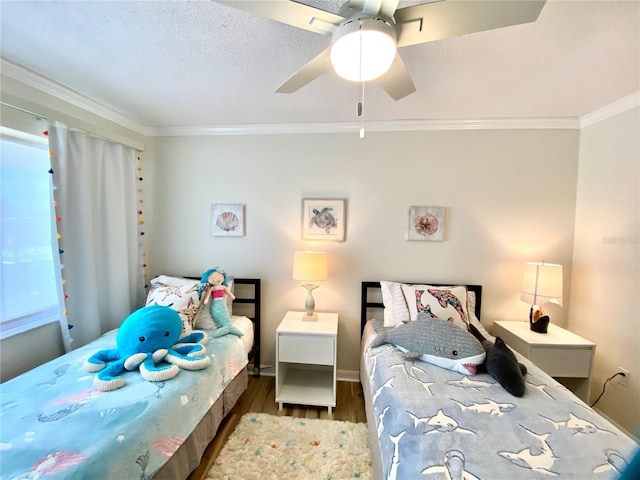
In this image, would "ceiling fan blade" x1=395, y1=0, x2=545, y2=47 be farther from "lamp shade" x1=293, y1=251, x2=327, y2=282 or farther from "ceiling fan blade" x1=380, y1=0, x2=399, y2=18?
"lamp shade" x1=293, y1=251, x2=327, y2=282

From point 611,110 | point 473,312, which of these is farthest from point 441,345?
point 611,110

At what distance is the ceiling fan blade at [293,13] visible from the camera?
0.89 metres

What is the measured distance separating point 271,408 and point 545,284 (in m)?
2.38

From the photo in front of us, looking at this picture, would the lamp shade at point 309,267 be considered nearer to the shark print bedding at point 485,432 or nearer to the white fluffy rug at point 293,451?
the shark print bedding at point 485,432

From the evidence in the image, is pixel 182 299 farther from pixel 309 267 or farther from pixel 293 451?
pixel 293 451

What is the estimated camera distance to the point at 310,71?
125 centimetres

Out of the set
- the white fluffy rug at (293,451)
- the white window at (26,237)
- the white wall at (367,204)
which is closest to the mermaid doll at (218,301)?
the white wall at (367,204)

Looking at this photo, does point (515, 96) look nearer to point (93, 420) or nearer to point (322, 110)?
point (322, 110)

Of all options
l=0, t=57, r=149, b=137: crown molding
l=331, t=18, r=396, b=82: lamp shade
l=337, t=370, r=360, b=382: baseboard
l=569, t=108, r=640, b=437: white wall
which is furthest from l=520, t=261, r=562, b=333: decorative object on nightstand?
l=0, t=57, r=149, b=137: crown molding

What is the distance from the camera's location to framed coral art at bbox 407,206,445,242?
2.44 m

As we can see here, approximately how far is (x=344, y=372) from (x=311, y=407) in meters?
0.54

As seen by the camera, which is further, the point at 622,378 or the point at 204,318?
the point at 204,318

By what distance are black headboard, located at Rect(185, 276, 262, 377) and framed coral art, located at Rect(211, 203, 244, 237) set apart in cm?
47

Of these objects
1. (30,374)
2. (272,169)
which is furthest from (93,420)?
(272,169)
